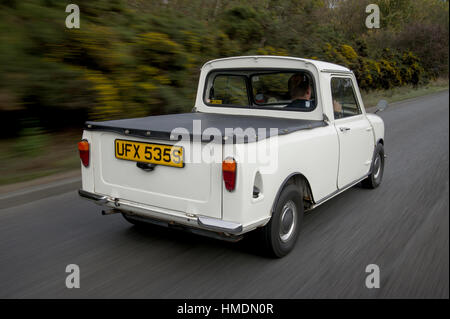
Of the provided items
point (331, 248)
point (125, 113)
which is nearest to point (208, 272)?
point (331, 248)

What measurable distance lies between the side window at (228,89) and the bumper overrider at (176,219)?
2062mm

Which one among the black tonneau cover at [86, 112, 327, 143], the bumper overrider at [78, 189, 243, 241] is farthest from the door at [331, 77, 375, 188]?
the bumper overrider at [78, 189, 243, 241]

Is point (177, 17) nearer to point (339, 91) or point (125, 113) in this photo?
point (125, 113)

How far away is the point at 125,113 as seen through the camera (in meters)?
7.82

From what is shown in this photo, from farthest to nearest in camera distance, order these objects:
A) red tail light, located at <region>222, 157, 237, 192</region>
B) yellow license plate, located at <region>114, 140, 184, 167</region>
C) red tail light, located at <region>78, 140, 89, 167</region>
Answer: red tail light, located at <region>78, 140, 89, 167</region> < yellow license plate, located at <region>114, 140, 184, 167</region> < red tail light, located at <region>222, 157, 237, 192</region>

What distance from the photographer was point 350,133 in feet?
15.2

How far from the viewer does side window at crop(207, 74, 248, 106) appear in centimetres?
502

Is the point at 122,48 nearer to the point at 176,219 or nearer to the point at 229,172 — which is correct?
the point at 176,219

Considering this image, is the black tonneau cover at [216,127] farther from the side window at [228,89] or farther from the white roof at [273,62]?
the white roof at [273,62]

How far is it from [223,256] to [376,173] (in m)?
3.31

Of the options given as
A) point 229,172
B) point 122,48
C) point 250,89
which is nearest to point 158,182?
point 229,172

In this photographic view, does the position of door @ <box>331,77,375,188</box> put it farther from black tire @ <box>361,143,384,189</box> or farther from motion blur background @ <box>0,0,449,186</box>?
motion blur background @ <box>0,0,449,186</box>
